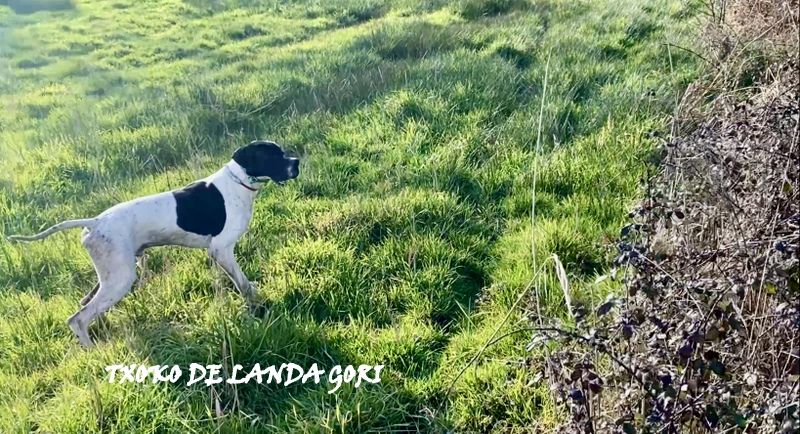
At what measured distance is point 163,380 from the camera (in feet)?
11.1

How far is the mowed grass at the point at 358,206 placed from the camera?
335 cm

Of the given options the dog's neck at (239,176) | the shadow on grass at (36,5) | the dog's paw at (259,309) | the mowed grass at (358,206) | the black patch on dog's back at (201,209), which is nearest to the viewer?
the mowed grass at (358,206)

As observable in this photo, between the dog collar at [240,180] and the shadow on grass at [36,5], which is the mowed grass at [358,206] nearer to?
the dog collar at [240,180]

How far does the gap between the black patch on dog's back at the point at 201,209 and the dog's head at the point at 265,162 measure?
25cm

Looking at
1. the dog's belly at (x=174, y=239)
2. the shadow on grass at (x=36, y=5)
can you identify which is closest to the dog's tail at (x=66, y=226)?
the dog's belly at (x=174, y=239)

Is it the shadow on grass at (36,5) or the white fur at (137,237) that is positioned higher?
the shadow on grass at (36,5)

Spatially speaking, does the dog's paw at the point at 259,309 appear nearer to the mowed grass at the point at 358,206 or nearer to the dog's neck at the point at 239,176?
the mowed grass at the point at 358,206

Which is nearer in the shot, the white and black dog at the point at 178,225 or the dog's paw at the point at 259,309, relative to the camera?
the white and black dog at the point at 178,225

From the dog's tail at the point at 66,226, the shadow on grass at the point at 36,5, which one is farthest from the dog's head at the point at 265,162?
the shadow on grass at the point at 36,5

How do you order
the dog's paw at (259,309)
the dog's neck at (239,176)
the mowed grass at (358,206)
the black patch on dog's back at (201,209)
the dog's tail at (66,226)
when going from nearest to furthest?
1. the mowed grass at (358,206)
2. the dog's tail at (66,226)
3. the dog's paw at (259,309)
4. the black patch on dog's back at (201,209)
5. the dog's neck at (239,176)

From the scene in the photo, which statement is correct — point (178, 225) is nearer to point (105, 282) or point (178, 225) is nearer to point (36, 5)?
point (105, 282)

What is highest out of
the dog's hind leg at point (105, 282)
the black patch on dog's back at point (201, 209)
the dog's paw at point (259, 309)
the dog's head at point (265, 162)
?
the dog's head at point (265, 162)

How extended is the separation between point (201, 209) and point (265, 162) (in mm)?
487

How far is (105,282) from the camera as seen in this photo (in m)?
3.89
